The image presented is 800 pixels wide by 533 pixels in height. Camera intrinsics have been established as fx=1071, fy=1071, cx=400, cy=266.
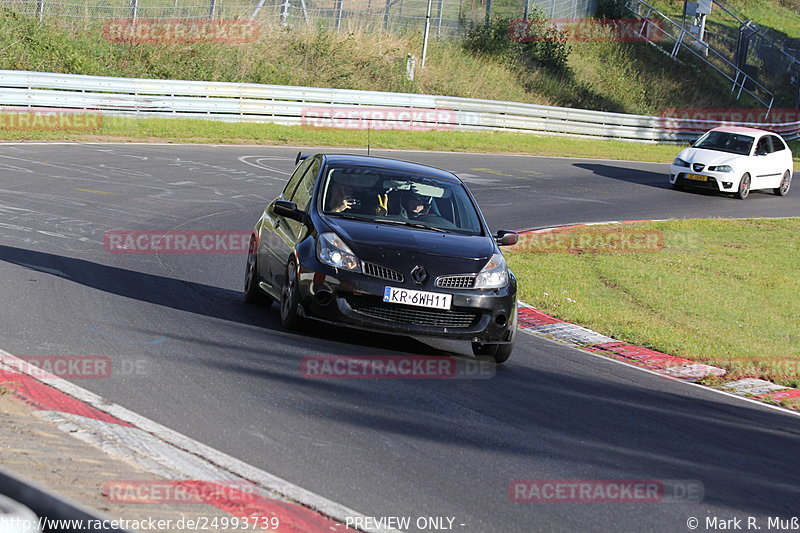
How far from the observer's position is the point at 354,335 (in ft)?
31.1

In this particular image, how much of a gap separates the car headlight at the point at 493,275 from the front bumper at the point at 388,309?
0.08 metres

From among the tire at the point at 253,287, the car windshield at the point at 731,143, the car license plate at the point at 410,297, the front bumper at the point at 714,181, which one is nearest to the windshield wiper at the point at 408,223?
the car license plate at the point at 410,297

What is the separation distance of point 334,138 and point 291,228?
21534 millimetres

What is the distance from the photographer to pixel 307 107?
33.7 meters

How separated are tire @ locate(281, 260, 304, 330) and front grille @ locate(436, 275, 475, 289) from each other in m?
1.21

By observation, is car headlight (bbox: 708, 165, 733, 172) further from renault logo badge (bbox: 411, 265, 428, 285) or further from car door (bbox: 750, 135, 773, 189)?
renault logo badge (bbox: 411, 265, 428, 285)

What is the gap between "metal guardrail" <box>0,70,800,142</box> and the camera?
2803 cm

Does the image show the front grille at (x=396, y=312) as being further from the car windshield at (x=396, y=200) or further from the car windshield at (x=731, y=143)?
the car windshield at (x=731, y=143)

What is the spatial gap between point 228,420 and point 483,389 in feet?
7.38

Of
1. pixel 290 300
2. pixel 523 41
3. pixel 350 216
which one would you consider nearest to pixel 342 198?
pixel 350 216

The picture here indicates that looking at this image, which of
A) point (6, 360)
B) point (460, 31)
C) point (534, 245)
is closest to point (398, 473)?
point (6, 360)

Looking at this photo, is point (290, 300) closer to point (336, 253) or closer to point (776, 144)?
point (336, 253)

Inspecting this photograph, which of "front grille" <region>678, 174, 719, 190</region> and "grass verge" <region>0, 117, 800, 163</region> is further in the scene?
"grass verge" <region>0, 117, 800, 163</region>

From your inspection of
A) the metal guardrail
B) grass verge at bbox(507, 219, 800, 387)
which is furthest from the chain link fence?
grass verge at bbox(507, 219, 800, 387)
